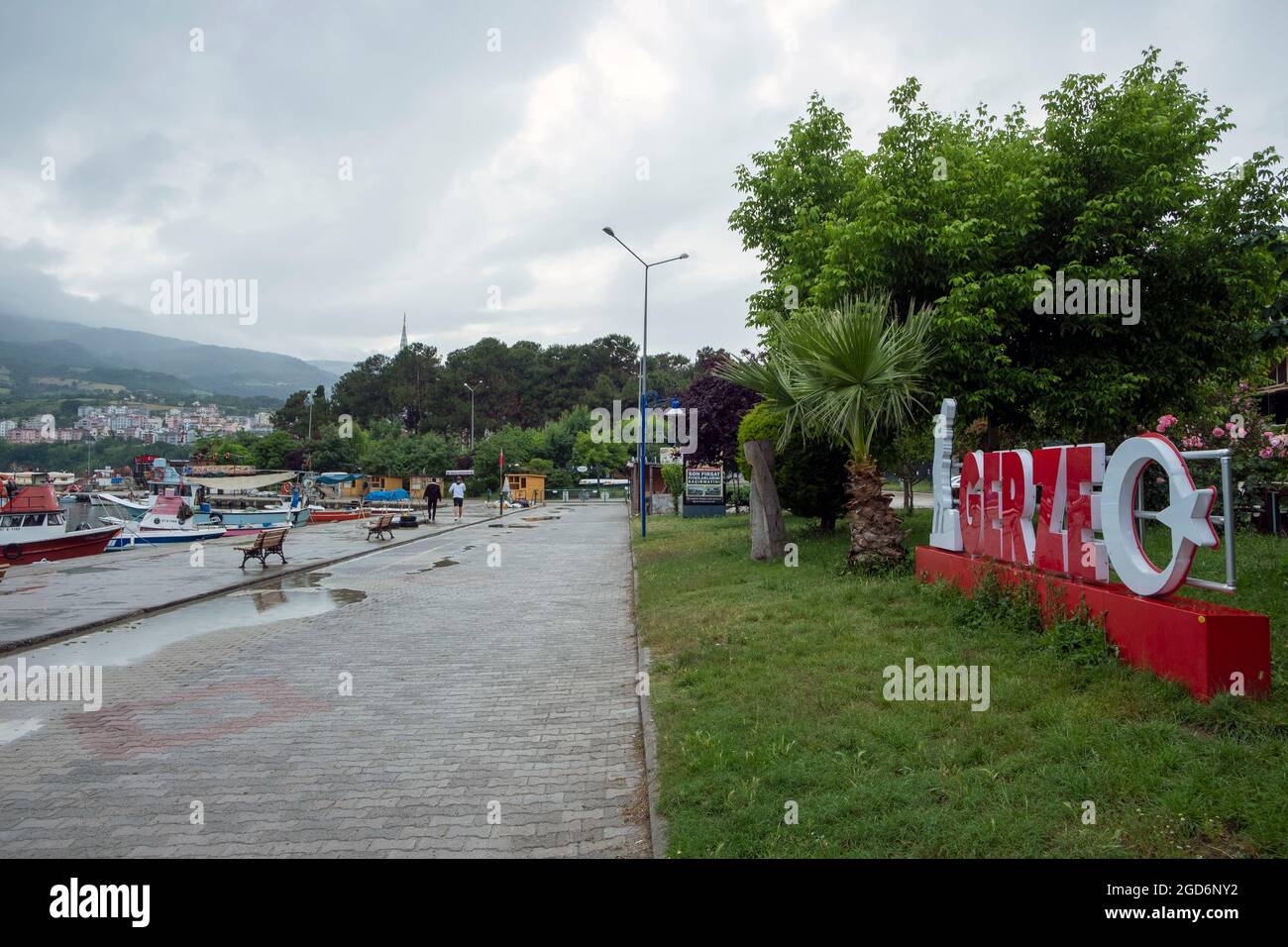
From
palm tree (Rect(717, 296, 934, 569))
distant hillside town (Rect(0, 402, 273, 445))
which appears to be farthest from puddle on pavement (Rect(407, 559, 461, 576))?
distant hillside town (Rect(0, 402, 273, 445))

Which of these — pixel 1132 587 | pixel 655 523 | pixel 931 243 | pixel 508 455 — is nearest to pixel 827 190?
pixel 931 243

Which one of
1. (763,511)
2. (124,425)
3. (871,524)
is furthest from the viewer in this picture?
(124,425)

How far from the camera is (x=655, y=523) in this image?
29.8m

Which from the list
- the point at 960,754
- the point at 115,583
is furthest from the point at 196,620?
the point at 960,754

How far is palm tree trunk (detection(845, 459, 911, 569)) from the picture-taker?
37.4 ft

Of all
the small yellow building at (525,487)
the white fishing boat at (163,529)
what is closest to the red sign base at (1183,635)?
the white fishing boat at (163,529)

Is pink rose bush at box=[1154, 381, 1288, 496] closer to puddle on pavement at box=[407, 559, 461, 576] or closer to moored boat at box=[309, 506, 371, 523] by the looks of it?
puddle on pavement at box=[407, 559, 461, 576]

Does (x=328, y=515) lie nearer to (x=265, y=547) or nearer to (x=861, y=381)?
(x=265, y=547)

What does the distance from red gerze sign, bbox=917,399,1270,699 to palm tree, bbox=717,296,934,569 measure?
4.80ft

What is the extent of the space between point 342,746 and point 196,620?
6.73 meters

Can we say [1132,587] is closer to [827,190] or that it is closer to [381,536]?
[827,190]

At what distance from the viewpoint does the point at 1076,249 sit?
42.7 ft

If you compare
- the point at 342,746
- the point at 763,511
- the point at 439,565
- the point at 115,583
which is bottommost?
the point at 439,565
